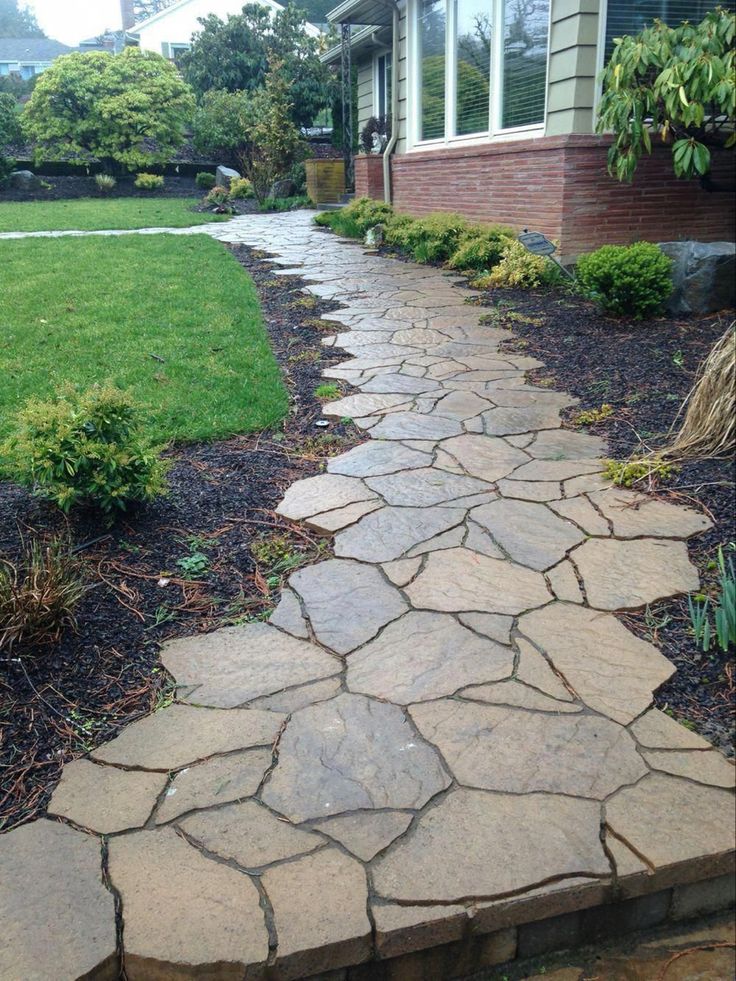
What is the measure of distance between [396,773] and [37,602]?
1.28 m

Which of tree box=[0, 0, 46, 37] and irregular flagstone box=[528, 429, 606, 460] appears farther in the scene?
tree box=[0, 0, 46, 37]

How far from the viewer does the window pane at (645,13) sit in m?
7.59

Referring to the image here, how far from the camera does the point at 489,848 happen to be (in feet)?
6.01

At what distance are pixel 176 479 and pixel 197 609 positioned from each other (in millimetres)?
1127

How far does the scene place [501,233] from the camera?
859 cm

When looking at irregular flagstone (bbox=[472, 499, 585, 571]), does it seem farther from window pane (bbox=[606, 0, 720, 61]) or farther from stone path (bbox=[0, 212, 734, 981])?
window pane (bbox=[606, 0, 720, 61])

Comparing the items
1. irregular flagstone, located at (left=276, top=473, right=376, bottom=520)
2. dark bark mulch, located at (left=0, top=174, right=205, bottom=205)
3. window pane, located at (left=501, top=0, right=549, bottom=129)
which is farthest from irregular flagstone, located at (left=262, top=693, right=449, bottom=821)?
dark bark mulch, located at (left=0, top=174, right=205, bottom=205)

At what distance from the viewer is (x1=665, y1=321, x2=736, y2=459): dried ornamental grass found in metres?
3.68

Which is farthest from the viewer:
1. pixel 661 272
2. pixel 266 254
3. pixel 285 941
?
pixel 266 254

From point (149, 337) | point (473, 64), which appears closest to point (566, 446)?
point (149, 337)

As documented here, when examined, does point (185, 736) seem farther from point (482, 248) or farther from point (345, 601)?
point (482, 248)

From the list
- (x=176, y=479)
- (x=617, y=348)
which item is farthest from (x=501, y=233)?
(x=176, y=479)

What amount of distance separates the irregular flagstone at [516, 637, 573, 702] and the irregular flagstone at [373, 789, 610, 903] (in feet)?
1.35

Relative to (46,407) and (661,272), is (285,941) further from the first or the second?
(661,272)
